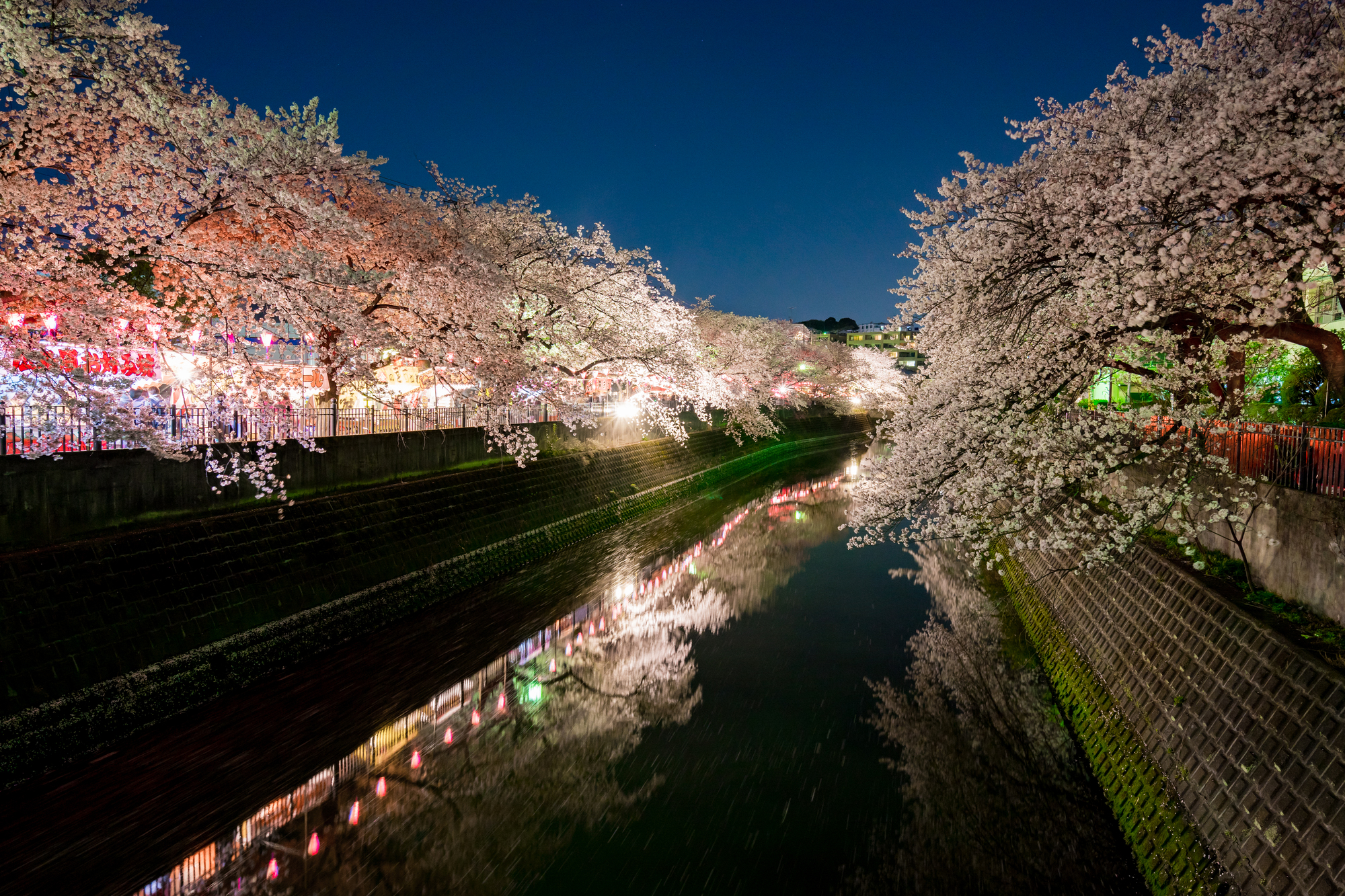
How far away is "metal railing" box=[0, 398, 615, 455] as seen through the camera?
7.92 m

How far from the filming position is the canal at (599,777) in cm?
638

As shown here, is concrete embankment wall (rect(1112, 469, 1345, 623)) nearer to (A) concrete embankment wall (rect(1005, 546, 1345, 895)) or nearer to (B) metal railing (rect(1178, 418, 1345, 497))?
(B) metal railing (rect(1178, 418, 1345, 497))

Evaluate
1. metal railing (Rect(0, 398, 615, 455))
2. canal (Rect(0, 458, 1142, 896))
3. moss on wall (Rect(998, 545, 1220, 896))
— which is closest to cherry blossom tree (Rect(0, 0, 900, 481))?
metal railing (Rect(0, 398, 615, 455))

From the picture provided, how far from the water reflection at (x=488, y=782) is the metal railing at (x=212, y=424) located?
4850 mm

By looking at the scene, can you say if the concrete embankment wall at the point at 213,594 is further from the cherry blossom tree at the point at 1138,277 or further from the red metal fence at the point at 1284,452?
the red metal fence at the point at 1284,452

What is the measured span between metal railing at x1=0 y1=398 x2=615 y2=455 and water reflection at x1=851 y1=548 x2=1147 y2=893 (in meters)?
9.76

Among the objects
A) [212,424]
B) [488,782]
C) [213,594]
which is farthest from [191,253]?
[488,782]

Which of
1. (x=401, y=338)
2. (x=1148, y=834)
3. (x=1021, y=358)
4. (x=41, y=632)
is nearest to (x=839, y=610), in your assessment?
(x=1021, y=358)

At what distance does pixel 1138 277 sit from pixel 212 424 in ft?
37.6

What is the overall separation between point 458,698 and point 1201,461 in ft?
33.5

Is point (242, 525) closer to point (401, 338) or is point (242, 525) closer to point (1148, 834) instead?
point (401, 338)

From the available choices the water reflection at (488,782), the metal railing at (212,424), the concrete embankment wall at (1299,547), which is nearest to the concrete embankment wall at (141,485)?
the metal railing at (212,424)

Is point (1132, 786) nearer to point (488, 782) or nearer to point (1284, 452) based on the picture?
point (1284, 452)

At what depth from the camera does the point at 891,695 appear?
10438mm
